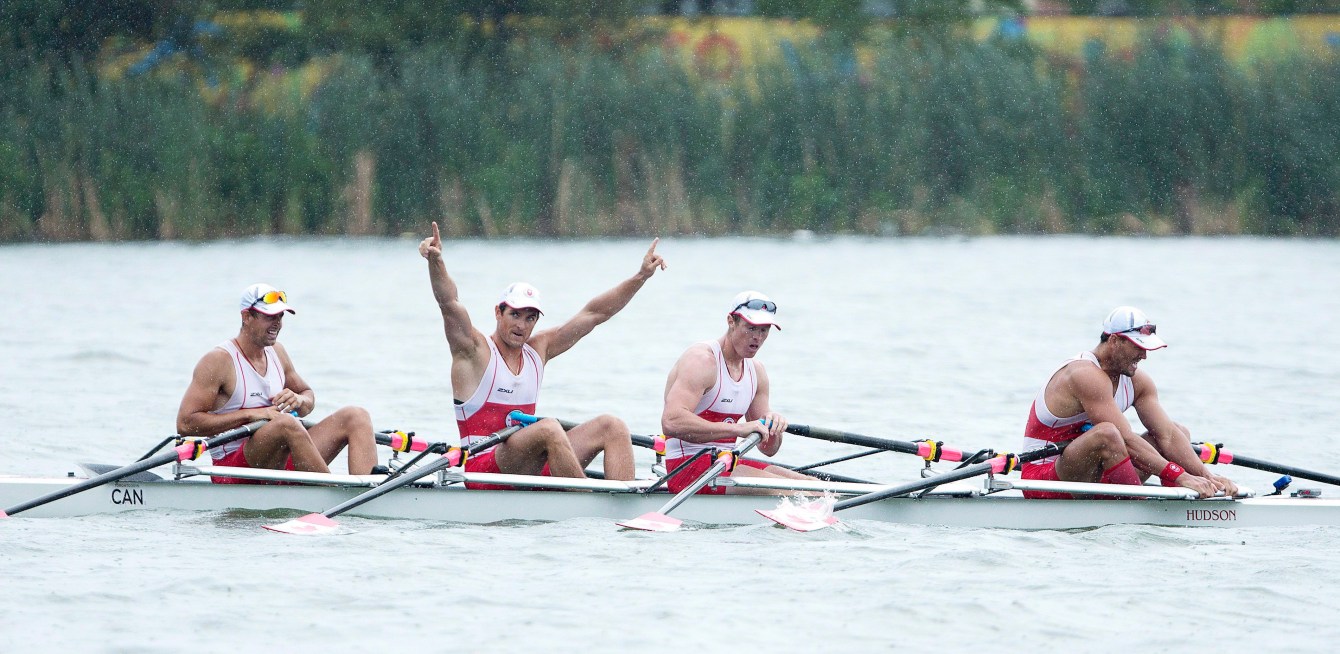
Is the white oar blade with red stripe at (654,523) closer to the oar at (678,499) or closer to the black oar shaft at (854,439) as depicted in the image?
the oar at (678,499)

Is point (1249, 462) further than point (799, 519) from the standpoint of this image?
Yes

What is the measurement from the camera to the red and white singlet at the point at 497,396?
9109 mm

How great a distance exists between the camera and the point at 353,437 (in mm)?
9047

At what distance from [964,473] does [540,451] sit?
225 centimetres

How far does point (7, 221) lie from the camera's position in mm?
25250

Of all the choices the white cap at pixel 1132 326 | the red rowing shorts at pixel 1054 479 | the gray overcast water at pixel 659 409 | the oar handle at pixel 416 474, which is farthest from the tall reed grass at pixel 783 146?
the white cap at pixel 1132 326

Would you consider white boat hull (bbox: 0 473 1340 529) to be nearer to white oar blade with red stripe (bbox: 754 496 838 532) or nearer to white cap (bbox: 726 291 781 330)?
white oar blade with red stripe (bbox: 754 496 838 532)

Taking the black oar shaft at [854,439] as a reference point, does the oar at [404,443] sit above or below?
below

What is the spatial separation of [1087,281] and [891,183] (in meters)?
4.51

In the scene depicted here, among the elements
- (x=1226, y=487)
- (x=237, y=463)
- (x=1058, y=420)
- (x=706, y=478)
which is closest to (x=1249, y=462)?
(x=1226, y=487)

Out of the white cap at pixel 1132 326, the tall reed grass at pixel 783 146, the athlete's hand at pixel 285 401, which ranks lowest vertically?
the athlete's hand at pixel 285 401

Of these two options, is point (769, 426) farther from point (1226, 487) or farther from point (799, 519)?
point (1226, 487)

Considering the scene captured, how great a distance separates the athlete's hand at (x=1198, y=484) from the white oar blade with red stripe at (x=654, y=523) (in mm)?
2692

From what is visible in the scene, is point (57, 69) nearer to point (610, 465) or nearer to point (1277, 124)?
point (1277, 124)
